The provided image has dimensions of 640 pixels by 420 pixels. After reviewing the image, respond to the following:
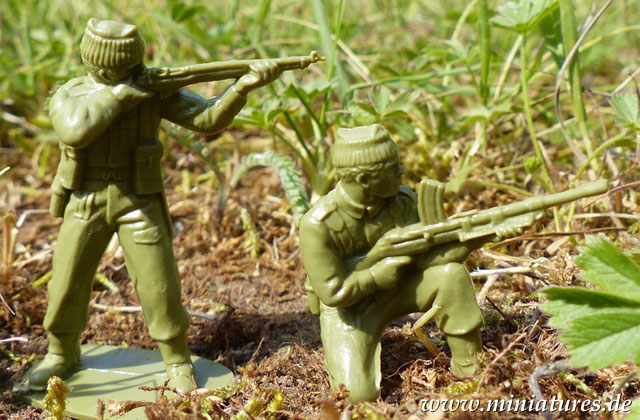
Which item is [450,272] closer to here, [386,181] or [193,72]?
[386,181]

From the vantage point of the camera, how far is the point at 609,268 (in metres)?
1.89

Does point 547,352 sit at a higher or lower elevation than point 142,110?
lower

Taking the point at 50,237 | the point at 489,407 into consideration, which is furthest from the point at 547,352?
the point at 50,237

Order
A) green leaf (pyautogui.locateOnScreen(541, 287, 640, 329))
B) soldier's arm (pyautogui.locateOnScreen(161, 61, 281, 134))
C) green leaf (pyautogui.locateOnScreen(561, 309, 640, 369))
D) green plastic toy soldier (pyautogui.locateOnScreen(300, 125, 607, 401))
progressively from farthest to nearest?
1. soldier's arm (pyautogui.locateOnScreen(161, 61, 281, 134))
2. green plastic toy soldier (pyautogui.locateOnScreen(300, 125, 607, 401))
3. green leaf (pyautogui.locateOnScreen(541, 287, 640, 329))
4. green leaf (pyautogui.locateOnScreen(561, 309, 640, 369))

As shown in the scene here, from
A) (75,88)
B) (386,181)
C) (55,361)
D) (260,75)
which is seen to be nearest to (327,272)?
(386,181)

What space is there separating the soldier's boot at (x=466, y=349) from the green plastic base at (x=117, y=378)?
841 millimetres

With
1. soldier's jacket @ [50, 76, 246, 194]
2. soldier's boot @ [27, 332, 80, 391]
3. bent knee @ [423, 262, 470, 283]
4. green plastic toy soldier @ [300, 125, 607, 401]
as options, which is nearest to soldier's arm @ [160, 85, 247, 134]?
soldier's jacket @ [50, 76, 246, 194]

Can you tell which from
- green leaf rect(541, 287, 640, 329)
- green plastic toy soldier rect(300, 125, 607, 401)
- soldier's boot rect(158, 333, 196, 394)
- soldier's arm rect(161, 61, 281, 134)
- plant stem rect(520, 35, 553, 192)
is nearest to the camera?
green leaf rect(541, 287, 640, 329)

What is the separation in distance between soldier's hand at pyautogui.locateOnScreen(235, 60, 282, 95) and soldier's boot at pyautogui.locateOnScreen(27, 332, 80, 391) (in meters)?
1.20

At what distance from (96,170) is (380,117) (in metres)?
1.34

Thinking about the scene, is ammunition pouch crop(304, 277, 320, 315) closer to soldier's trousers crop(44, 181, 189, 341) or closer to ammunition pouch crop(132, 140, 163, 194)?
soldier's trousers crop(44, 181, 189, 341)

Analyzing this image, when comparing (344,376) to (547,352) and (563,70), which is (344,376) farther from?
(563,70)

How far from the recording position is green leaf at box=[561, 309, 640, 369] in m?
1.75

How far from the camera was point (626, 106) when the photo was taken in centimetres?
261
